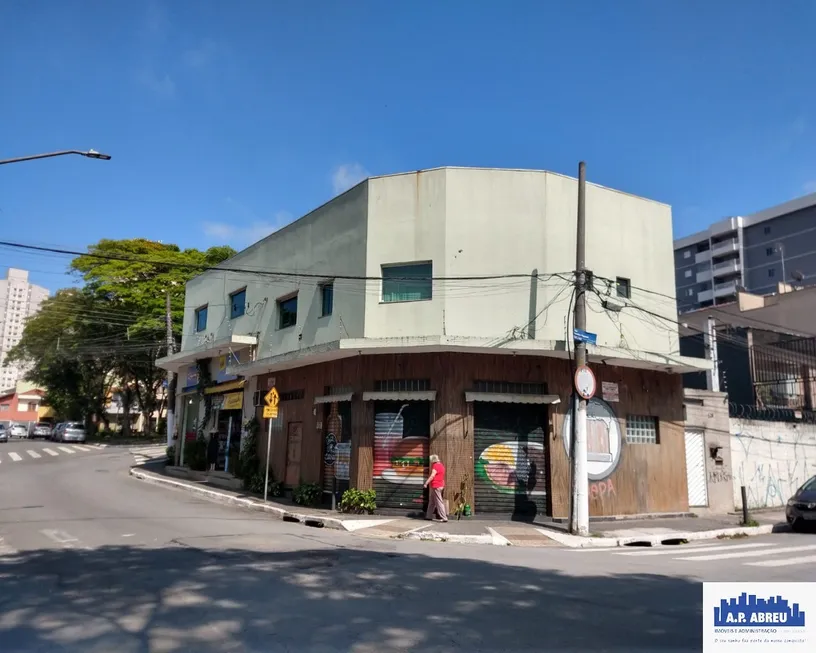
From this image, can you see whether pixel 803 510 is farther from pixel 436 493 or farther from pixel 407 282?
pixel 407 282

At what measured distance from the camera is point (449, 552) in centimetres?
1048

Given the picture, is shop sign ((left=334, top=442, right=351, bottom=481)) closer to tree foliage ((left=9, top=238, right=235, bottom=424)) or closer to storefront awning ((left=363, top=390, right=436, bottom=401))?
storefront awning ((left=363, top=390, right=436, bottom=401))

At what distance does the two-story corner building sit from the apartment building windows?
9.10 m

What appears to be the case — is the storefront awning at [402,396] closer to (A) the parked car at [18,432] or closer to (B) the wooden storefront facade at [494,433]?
(B) the wooden storefront facade at [494,433]

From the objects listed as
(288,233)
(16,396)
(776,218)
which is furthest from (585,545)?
(16,396)

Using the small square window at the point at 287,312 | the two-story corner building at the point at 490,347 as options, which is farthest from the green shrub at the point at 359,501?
the small square window at the point at 287,312

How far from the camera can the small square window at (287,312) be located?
19969mm

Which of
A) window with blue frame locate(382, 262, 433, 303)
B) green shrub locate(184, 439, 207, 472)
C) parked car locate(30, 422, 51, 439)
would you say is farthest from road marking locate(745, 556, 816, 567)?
parked car locate(30, 422, 51, 439)

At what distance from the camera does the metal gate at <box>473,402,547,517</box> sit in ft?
50.4

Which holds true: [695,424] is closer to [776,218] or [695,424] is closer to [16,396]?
[776,218]

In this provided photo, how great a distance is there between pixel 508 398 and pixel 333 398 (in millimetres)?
4737

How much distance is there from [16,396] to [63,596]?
9604cm

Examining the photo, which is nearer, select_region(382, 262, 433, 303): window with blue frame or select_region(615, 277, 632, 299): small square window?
select_region(382, 262, 433, 303): window with blue frame

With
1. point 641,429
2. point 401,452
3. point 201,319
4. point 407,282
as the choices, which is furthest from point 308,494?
point 201,319
